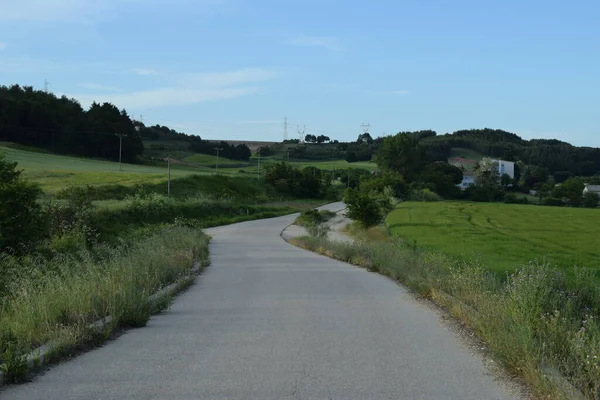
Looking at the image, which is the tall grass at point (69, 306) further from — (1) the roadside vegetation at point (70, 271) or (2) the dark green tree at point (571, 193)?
(2) the dark green tree at point (571, 193)

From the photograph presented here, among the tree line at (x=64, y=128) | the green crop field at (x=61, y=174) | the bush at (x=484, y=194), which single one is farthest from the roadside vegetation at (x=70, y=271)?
the bush at (x=484, y=194)

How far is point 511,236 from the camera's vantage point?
141 feet

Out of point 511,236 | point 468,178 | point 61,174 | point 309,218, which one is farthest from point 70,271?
point 468,178

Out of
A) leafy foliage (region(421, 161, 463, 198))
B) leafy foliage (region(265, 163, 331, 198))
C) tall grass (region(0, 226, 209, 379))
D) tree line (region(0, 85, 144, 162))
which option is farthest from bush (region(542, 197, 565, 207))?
tall grass (region(0, 226, 209, 379))

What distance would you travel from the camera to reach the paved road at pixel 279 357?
628cm

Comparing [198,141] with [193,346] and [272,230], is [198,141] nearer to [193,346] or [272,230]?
[272,230]

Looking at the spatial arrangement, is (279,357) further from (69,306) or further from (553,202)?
(553,202)

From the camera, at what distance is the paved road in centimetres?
628

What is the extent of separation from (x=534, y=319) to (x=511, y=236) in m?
37.1

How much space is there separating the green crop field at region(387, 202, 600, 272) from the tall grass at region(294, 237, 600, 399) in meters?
6.31

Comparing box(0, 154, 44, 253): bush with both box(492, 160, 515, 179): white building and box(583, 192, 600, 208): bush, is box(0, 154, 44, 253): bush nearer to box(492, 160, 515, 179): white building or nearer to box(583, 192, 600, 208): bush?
box(583, 192, 600, 208): bush

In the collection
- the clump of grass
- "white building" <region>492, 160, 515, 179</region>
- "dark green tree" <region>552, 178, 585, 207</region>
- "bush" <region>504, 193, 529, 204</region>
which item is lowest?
the clump of grass

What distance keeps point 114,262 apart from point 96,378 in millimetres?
6649

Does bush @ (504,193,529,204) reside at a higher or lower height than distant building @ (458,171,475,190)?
lower
